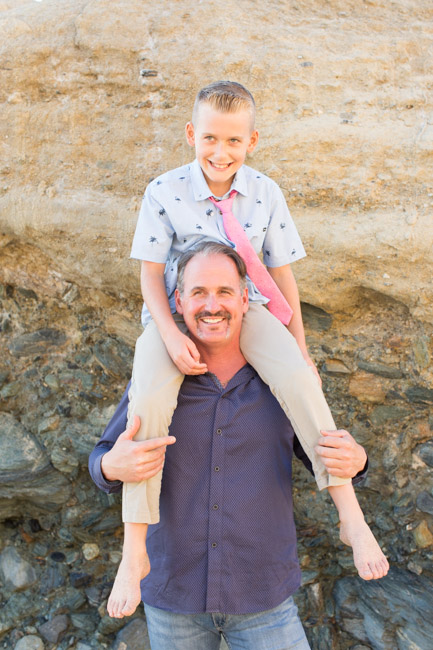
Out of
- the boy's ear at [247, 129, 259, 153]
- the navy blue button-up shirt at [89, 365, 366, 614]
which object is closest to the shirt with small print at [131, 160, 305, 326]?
the boy's ear at [247, 129, 259, 153]

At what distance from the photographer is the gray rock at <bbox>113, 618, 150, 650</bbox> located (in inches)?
126

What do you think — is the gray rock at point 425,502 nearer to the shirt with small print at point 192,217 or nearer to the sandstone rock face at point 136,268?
the sandstone rock face at point 136,268

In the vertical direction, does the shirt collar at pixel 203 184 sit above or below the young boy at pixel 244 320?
above

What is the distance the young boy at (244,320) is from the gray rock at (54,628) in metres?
1.48

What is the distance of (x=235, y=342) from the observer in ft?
7.75

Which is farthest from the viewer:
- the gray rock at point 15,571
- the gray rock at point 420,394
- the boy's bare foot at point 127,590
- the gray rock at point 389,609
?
the gray rock at point 15,571

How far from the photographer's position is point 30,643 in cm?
322

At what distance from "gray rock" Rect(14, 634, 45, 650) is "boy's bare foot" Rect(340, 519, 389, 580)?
1.99 metres

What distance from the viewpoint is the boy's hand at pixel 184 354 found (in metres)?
2.14

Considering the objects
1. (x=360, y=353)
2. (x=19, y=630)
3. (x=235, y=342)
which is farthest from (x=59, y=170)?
(x=19, y=630)

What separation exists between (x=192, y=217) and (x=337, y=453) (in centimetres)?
104

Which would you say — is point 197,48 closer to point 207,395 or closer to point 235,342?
point 235,342

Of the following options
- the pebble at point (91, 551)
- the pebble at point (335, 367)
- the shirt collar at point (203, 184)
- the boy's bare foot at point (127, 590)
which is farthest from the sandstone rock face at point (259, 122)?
the boy's bare foot at point (127, 590)

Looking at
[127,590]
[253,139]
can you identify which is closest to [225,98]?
[253,139]
